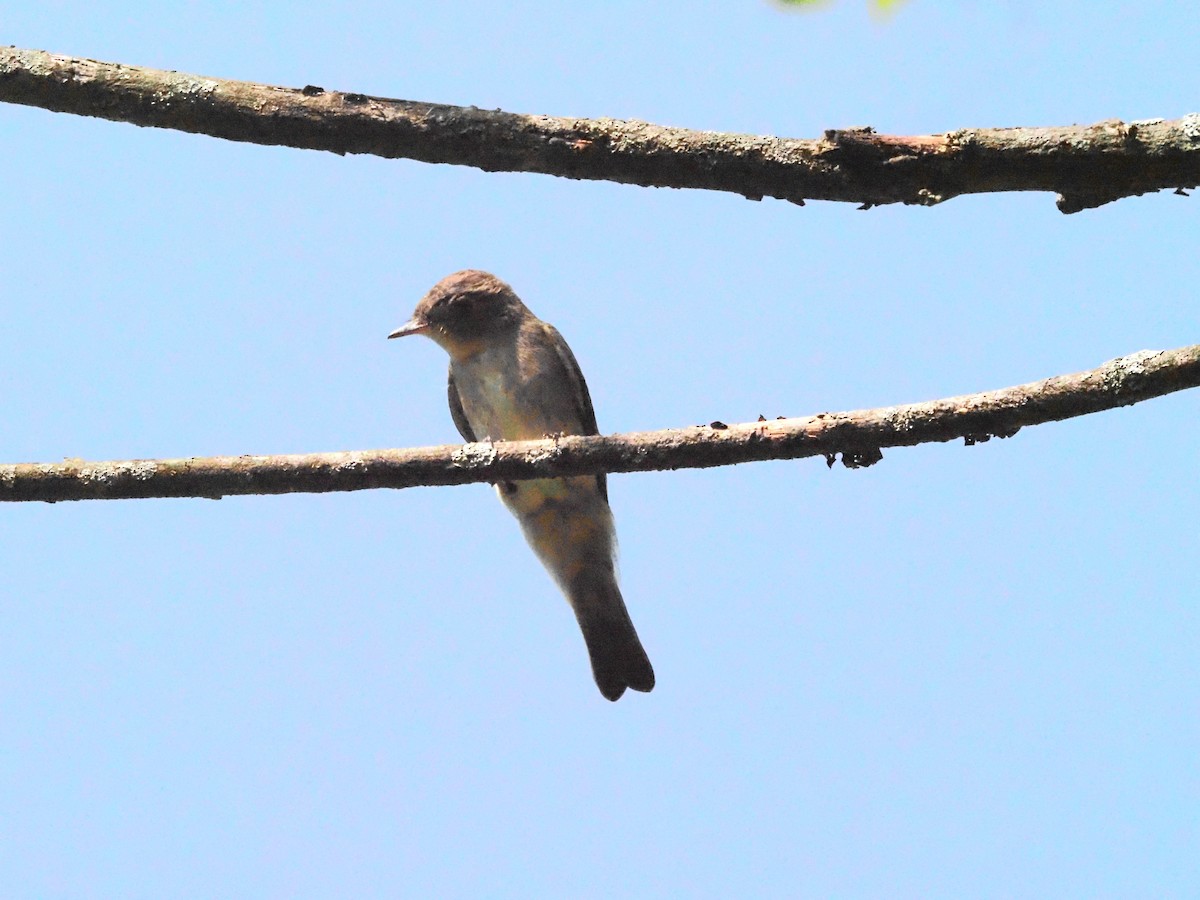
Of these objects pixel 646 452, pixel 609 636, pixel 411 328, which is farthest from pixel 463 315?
pixel 646 452

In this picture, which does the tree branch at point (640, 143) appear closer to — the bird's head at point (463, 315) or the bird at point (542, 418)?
the bird at point (542, 418)

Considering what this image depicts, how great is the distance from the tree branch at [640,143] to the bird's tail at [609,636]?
4.60 m

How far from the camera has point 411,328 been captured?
7066 mm

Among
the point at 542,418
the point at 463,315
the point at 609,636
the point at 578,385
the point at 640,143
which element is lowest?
the point at 609,636

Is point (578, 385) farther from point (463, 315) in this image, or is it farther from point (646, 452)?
point (646, 452)

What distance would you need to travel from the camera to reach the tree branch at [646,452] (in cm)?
297

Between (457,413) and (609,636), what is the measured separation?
1.76 meters

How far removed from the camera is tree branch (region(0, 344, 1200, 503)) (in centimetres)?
297

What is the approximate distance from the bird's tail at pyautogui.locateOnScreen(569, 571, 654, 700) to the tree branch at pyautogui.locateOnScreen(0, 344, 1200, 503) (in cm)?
336

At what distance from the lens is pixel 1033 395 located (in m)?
3.04

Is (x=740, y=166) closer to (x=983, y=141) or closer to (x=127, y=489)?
(x=983, y=141)

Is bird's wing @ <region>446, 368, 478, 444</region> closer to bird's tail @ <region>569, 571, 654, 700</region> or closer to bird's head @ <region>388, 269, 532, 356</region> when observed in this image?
bird's head @ <region>388, 269, 532, 356</region>

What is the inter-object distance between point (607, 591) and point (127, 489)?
404 centimetres

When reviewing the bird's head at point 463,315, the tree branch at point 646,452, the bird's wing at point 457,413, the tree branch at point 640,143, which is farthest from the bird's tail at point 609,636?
the tree branch at point 640,143
